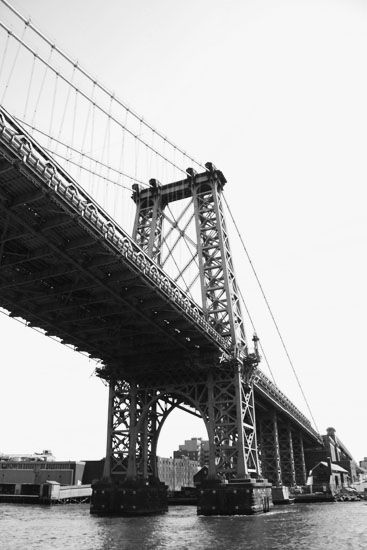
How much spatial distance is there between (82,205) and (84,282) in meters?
9.10

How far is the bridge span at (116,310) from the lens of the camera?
26.3m

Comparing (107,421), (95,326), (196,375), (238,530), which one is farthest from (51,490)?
(238,530)

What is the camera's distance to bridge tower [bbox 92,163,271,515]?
45.4 meters

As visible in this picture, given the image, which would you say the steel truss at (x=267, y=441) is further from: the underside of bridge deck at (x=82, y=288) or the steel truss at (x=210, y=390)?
the underside of bridge deck at (x=82, y=288)

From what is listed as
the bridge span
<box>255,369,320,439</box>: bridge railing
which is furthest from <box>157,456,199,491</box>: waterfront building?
the bridge span

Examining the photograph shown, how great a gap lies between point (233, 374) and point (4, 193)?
30.4 metres

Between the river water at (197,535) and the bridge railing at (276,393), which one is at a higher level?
the bridge railing at (276,393)

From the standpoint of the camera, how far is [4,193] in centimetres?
2548

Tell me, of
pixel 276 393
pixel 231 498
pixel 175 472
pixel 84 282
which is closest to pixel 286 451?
pixel 276 393

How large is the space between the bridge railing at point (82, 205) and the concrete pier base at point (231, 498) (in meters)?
14.8

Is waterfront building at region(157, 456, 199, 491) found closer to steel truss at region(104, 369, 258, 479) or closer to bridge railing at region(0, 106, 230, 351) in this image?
steel truss at region(104, 369, 258, 479)

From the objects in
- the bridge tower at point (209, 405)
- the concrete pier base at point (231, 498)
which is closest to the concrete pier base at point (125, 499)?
the bridge tower at point (209, 405)

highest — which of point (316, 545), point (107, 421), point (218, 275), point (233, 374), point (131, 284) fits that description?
point (218, 275)

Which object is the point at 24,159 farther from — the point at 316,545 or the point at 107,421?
the point at 107,421
